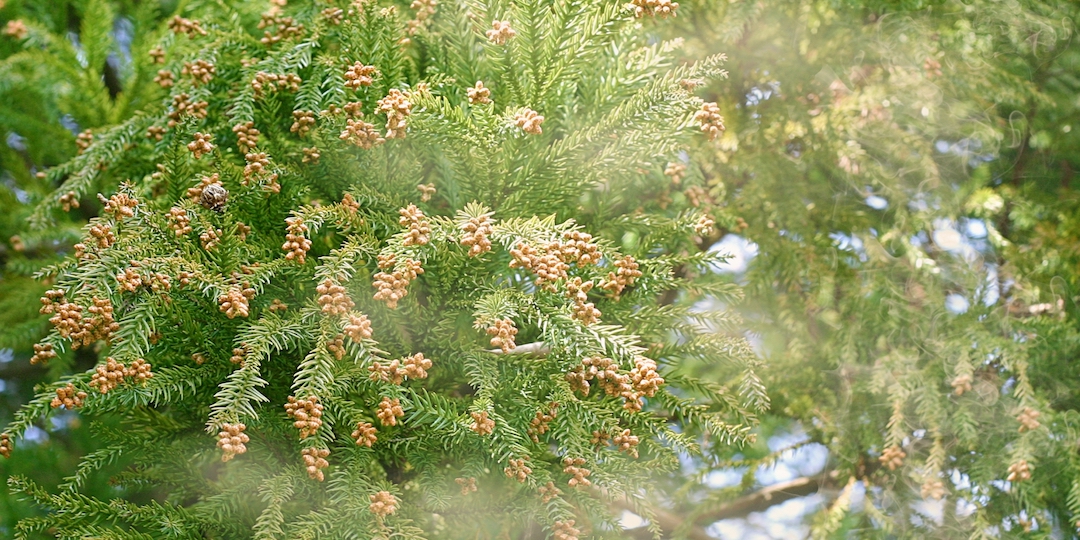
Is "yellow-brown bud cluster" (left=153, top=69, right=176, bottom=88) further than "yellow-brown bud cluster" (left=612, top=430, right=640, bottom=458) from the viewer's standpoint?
Yes

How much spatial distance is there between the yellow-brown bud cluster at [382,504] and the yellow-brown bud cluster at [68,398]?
11.2 inches

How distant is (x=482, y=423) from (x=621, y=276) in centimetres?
22

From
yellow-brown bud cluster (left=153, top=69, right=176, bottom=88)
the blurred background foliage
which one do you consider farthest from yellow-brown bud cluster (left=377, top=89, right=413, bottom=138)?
the blurred background foliage

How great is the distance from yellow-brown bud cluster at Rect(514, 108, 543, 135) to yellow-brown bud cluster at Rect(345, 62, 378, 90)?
164mm

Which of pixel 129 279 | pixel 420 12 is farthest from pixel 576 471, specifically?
pixel 420 12

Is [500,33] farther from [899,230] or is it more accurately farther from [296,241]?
[899,230]

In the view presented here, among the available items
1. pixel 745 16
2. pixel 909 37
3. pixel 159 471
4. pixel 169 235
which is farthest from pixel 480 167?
pixel 909 37

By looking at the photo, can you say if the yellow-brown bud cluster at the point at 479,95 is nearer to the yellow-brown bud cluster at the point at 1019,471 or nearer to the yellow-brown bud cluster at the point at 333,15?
the yellow-brown bud cluster at the point at 333,15

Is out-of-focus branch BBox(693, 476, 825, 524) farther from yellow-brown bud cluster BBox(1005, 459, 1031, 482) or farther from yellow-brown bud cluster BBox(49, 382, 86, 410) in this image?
yellow-brown bud cluster BBox(49, 382, 86, 410)

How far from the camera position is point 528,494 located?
874 millimetres

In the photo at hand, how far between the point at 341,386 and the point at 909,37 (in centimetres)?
111

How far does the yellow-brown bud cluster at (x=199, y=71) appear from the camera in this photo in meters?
1.01

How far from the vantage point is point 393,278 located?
729 mm

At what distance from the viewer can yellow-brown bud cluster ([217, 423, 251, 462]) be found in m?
0.68
